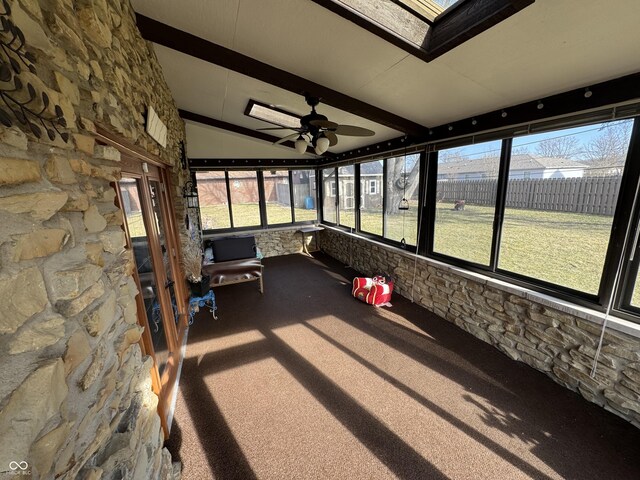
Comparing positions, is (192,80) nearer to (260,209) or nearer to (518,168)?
(518,168)

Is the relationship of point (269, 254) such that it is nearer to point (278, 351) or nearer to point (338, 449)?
point (278, 351)

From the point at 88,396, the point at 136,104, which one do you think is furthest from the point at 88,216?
the point at 136,104

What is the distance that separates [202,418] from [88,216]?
1810 mm

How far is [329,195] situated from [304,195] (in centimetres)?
74

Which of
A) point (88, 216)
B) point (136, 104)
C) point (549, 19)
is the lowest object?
point (88, 216)

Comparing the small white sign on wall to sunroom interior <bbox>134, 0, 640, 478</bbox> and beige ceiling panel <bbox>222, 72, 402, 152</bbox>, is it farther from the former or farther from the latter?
beige ceiling panel <bbox>222, 72, 402, 152</bbox>

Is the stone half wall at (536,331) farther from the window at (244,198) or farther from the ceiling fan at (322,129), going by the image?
the window at (244,198)

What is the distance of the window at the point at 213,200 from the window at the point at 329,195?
2385 mm

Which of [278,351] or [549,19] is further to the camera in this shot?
[278,351]

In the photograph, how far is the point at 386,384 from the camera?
7.59ft

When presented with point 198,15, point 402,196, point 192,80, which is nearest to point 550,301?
point 402,196

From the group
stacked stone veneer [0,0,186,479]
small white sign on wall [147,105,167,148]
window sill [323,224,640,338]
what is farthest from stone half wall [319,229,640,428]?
small white sign on wall [147,105,167,148]

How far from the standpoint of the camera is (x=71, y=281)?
0.83 m

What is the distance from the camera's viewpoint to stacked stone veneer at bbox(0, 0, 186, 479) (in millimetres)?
632
